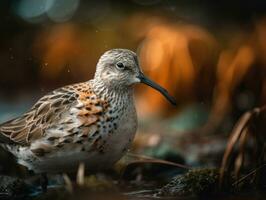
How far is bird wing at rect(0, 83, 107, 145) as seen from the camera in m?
6.74

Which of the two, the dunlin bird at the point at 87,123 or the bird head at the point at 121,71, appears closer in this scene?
the dunlin bird at the point at 87,123

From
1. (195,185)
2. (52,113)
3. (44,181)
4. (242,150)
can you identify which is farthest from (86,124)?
(242,150)

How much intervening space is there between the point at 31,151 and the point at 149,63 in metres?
3.99

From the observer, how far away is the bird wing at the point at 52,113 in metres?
6.74

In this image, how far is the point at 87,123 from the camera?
6.57 metres

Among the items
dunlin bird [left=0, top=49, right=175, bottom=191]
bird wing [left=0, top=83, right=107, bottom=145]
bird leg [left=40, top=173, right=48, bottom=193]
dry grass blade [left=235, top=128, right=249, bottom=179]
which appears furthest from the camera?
bird leg [left=40, top=173, right=48, bottom=193]

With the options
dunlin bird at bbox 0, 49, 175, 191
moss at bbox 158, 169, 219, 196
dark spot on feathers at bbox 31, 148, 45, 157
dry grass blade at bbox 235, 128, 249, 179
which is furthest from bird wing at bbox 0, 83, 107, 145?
dry grass blade at bbox 235, 128, 249, 179

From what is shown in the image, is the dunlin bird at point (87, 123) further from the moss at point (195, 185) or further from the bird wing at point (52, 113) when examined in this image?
the moss at point (195, 185)

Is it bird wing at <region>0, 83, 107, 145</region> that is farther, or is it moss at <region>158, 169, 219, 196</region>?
bird wing at <region>0, 83, 107, 145</region>

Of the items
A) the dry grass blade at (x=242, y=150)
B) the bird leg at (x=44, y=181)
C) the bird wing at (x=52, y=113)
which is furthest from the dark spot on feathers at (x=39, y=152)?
the dry grass blade at (x=242, y=150)

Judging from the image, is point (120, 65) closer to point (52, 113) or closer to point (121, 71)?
point (121, 71)

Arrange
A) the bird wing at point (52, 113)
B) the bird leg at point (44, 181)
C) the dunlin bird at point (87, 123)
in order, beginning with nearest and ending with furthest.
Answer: the dunlin bird at point (87, 123) < the bird wing at point (52, 113) < the bird leg at point (44, 181)

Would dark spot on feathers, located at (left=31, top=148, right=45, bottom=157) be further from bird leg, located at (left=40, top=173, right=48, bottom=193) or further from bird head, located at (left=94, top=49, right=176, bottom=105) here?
bird head, located at (left=94, top=49, right=176, bottom=105)

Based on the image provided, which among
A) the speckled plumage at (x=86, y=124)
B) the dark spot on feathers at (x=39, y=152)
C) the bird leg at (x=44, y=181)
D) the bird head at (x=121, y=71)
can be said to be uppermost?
the bird head at (x=121, y=71)
